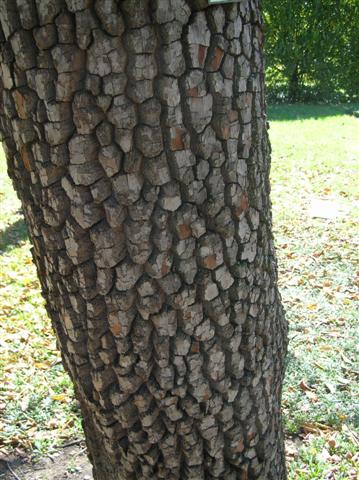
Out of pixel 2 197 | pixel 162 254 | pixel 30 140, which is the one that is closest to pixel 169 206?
pixel 162 254

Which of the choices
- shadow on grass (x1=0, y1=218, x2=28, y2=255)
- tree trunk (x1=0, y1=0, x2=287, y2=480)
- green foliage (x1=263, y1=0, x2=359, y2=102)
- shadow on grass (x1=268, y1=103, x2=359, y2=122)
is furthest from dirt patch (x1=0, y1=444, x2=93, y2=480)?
green foliage (x1=263, y1=0, x2=359, y2=102)

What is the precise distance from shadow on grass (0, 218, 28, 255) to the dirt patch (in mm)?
3228

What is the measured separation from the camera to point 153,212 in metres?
1.36

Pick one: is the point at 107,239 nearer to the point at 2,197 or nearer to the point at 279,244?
the point at 279,244

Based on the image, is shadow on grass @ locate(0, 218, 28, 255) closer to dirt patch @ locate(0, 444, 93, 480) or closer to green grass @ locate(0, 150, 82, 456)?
green grass @ locate(0, 150, 82, 456)

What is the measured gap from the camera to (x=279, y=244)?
5457 millimetres

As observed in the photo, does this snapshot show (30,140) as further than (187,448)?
No

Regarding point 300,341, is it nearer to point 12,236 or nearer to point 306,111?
point 12,236

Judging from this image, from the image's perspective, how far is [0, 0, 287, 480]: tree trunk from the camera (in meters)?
1.21

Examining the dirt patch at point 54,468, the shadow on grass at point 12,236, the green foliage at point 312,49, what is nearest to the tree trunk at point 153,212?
the dirt patch at point 54,468

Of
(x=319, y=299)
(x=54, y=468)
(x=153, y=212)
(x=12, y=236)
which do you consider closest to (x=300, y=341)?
(x=319, y=299)

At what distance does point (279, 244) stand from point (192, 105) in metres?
4.34

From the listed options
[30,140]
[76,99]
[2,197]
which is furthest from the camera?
[2,197]

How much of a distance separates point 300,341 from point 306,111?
11.6 metres
